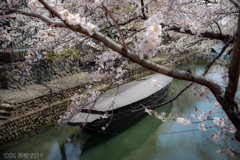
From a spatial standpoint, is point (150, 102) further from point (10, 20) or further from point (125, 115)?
point (10, 20)

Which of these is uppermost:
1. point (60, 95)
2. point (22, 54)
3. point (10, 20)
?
point (10, 20)

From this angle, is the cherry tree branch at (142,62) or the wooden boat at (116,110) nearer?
the cherry tree branch at (142,62)

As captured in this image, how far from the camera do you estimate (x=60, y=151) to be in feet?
18.5

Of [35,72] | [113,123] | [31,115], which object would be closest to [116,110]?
[113,123]

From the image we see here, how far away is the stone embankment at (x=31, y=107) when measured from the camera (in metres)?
5.87

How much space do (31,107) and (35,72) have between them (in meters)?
2.08

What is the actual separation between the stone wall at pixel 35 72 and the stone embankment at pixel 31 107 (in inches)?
10.1

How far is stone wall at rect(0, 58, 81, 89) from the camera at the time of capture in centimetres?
724

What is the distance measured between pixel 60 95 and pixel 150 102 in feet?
11.7

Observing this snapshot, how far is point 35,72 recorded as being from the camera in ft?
27.0

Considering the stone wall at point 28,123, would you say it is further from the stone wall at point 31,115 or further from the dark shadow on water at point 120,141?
the dark shadow on water at point 120,141

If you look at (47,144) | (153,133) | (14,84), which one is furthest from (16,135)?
(153,133)

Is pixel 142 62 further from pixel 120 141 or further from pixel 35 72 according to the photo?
pixel 35 72

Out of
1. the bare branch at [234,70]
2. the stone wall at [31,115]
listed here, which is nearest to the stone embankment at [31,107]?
the stone wall at [31,115]
